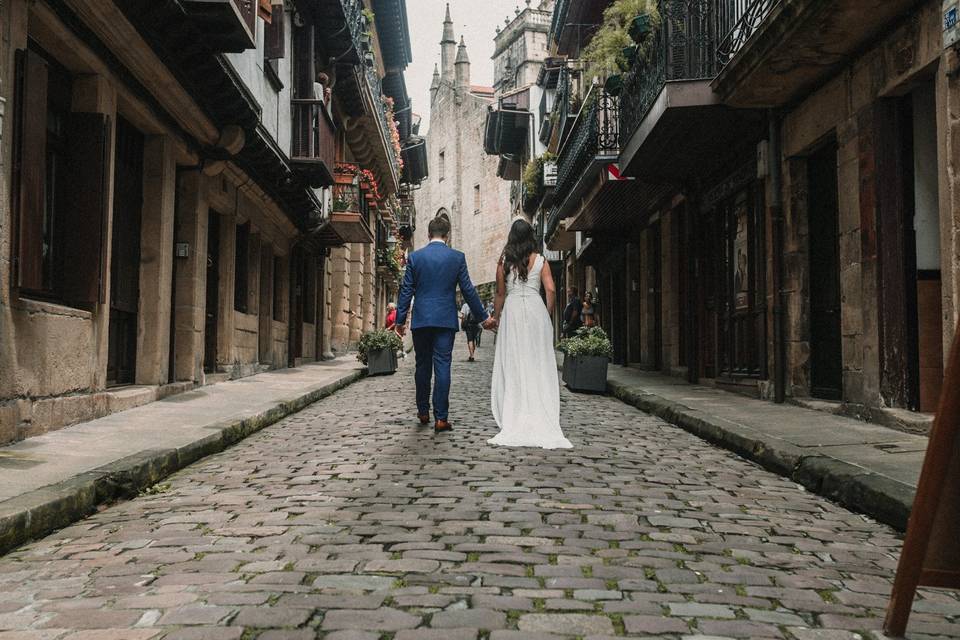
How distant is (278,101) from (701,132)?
6730 mm

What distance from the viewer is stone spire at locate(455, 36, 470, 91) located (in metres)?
68.5

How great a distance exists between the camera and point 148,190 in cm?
980

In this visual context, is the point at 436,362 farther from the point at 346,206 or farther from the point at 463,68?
the point at 463,68

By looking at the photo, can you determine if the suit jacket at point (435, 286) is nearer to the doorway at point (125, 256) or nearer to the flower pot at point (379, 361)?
the doorway at point (125, 256)

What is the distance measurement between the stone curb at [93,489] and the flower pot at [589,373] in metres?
6.19

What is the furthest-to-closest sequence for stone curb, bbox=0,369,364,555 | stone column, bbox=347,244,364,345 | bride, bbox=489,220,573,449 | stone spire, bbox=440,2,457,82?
stone spire, bbox=440,2,457,82 < stone column, bbox=347,244,364,345 < bride, bbox=489,220,573,449 < stone curb, bbox=0,369,364,555

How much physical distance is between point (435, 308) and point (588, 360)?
512cm

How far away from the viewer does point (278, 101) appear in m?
13.9

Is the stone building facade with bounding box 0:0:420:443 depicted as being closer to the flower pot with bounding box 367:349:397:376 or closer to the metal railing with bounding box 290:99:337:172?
the metal railing with bounding box 290:99:337:172

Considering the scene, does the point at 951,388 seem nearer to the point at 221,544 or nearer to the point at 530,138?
the point at 221,544

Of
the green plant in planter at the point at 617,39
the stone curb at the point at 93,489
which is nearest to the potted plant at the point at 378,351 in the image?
the green plant in planter at the point at 617,39

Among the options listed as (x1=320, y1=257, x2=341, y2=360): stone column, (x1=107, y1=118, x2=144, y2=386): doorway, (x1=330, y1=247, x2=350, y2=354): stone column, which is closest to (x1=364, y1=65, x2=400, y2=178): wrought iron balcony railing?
(x1=330, y1=247, x2=350, y2=354): stone column

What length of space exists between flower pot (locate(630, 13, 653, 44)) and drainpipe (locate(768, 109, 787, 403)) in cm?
317

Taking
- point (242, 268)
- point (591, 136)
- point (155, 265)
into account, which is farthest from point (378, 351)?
point (155, 265)
